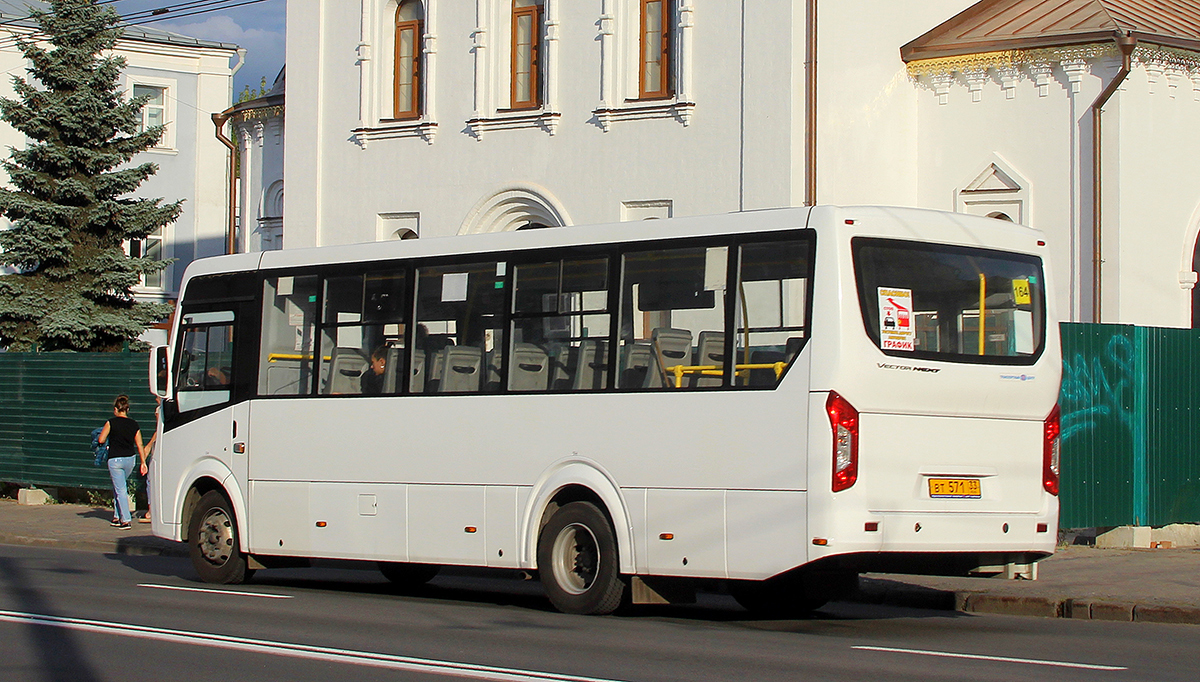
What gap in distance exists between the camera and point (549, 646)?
→ 10016 mm

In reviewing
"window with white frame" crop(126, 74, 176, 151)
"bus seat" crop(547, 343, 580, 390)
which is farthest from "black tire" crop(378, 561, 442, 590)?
"window with white frame" crop(126, 74, 176, 151)

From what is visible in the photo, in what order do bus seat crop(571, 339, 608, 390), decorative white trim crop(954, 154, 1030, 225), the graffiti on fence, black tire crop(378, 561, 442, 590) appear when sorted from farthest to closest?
1. decorative white trim crop(954, 154, 1030, 225)
2. the graffiti on fence
3. black tire crop(378, 561, 442, 590)
4. bus seat crop(571, 339, 608, 390)

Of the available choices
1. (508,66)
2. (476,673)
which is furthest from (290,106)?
(476,673)

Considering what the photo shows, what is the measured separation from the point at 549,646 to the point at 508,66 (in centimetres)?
2023

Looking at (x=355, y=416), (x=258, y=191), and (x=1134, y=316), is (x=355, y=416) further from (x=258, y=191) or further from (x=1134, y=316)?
(x=258, y=191)

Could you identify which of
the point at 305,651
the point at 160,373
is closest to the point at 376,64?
the point at 160,373

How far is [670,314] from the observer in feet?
39.3

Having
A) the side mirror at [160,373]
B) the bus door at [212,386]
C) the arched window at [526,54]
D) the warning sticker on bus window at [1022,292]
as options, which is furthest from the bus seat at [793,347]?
the arched window at [526,54]

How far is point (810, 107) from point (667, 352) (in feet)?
48.0

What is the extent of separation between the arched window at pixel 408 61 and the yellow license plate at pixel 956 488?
66.9ft

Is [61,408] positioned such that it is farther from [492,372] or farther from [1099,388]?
[1099,388]

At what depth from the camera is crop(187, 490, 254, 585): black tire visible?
15078 millimetres

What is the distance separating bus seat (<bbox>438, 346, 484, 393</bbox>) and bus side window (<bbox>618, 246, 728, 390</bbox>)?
1.57m

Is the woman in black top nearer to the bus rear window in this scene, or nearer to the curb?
the curb
